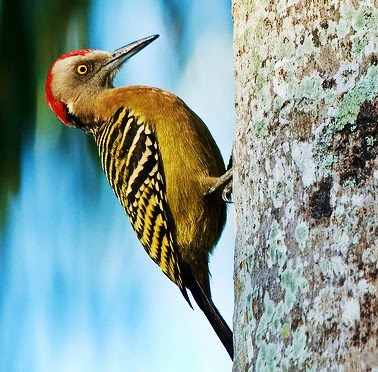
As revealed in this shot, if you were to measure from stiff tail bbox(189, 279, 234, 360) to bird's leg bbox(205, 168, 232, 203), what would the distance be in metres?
0.52

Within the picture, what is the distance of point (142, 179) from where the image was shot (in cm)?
423

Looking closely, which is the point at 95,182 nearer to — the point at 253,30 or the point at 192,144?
the point at 192,144

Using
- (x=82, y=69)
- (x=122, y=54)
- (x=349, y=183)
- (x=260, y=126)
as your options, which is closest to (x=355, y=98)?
(x=349, y=183)

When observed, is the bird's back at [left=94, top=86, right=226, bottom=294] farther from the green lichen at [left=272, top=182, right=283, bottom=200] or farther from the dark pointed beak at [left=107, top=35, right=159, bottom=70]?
the green lichen at [left=272, top=182, right=283, bottom=200]

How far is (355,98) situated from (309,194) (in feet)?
0.85

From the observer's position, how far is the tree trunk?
1.91 metres

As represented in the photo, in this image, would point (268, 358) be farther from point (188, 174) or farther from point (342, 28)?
point (188, 174)

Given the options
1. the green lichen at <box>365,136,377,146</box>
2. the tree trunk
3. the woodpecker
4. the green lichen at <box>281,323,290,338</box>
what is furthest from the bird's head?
the green lichen at <box>281,323,290,338</box>

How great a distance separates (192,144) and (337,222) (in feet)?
7.16

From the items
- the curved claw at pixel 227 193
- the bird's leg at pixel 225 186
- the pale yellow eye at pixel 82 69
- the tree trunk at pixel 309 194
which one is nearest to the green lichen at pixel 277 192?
the tree trunk at pixel 309 194

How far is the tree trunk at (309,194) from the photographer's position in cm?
191

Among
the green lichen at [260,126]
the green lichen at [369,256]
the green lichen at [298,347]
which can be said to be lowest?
the green lichen at [298,347]

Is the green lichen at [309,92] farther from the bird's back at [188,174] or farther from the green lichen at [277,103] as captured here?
the bird's back at [188,174]

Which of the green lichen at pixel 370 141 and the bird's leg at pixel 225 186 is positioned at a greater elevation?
the green lichen at pixel 370 141
